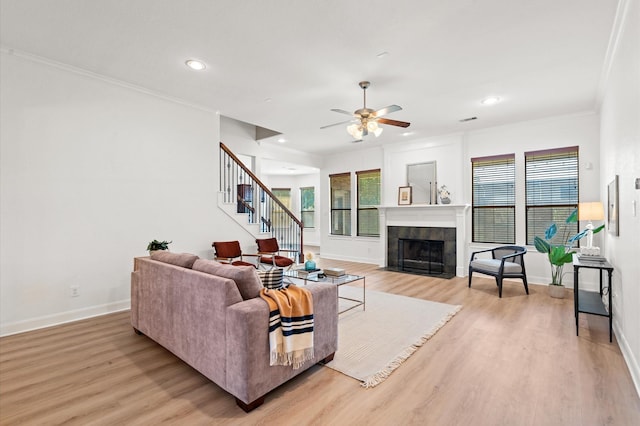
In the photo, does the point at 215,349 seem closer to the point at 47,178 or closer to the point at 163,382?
the point at 163,382

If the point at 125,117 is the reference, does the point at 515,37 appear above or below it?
above

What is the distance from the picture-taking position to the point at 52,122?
3.67m

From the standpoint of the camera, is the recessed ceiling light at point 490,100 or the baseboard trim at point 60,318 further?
the recessed ceiling light at point 490,100

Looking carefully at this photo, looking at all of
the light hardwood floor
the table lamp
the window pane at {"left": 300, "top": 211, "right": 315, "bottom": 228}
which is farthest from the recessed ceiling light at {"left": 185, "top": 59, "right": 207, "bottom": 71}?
the window pane at {"left": 300, "top": 211, "right": 315, "bottom": 228}

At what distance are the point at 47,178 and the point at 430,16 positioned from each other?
4.52 meters

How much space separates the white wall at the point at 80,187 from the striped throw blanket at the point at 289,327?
9.83ft

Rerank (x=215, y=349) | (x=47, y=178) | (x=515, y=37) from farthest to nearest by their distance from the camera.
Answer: (x=47, y=178) < (x=515, y=37) < (x=215, y=349)

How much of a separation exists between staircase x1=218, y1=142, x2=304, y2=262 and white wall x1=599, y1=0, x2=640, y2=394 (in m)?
4.82

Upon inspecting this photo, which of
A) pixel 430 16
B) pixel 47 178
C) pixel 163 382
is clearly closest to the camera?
pixel 163 382

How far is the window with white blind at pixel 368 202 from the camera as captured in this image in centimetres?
809

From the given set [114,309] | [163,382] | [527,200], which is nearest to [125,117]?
[114,309]

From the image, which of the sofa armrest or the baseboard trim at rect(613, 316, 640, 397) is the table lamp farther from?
the sofa armrest

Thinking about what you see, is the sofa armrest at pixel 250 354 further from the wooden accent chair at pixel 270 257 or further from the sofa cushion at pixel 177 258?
the wooden accent chair at pixel 270 257

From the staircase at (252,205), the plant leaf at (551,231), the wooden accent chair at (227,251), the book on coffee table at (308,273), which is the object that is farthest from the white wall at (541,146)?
the wooden accent chair at (227,251)
